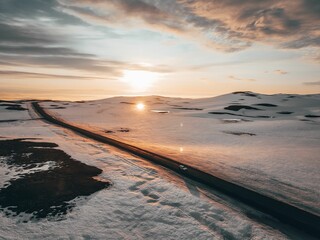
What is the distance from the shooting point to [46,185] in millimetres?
8680

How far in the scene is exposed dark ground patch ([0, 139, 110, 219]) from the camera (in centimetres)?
700

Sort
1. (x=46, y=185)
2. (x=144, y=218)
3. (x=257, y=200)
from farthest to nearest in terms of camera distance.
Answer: (x=46, y=185) → (x=257, y=200) → (x=144, y=218)

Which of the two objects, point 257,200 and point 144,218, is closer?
point 144,218

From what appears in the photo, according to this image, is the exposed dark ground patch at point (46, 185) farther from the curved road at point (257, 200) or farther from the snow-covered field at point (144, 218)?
the curved road at point (257, 200)

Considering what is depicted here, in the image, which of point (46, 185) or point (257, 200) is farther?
point (46, 185)

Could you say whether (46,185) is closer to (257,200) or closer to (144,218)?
(144,218)

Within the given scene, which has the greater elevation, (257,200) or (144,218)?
(257,200)

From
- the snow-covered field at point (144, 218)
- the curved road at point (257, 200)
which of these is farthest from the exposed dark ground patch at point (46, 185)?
the curved road at point (257, 200)

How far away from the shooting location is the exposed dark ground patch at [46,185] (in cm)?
700

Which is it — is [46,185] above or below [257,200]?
below

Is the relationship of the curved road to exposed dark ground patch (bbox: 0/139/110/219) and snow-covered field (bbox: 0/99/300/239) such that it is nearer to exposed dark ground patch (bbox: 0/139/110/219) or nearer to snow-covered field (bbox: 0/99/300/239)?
snow-covered field (bbox: 0/99/300/239)

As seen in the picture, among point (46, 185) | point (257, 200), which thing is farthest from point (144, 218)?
point (46, 185)

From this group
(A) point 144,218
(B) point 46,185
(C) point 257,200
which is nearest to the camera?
(A) point 144,218

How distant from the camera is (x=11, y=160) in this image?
39.3ft
